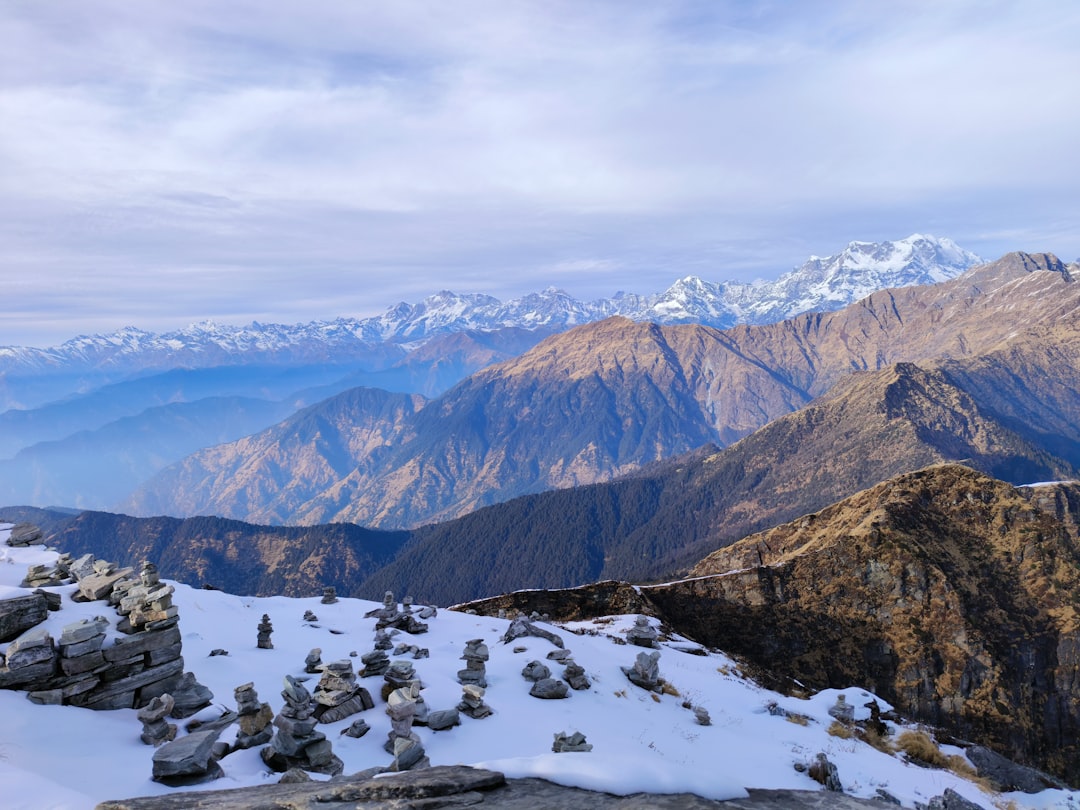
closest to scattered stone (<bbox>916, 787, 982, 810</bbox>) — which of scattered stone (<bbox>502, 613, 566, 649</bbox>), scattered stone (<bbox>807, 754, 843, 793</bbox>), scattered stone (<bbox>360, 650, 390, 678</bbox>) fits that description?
scattered stone (<bbox>807, 754, 843, 793</bbox>)

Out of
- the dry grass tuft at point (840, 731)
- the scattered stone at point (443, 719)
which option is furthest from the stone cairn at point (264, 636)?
the dry grass tuft at point (840, 731)

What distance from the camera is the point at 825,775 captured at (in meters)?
16.9

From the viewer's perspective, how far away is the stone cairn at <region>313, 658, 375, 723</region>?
1773 cm

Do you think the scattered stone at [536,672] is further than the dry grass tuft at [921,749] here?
No

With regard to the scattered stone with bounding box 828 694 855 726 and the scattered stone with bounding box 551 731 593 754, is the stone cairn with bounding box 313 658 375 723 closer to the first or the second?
the scattered stone with bounding box 551 731 593 754

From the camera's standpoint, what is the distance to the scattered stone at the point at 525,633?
27.6m

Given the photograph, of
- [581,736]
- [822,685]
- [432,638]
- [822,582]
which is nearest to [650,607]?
[822,685]

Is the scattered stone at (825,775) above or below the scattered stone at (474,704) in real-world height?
below

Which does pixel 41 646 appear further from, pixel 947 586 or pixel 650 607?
pixel 947 586

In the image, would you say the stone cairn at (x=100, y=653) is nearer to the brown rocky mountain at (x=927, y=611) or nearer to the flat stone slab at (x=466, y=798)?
the flat stone slab at (x=466, y=798)

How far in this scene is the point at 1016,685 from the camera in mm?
49562

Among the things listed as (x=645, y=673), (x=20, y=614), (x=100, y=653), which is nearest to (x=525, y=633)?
(x=645, y=673)

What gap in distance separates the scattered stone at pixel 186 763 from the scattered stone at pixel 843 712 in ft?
83.0

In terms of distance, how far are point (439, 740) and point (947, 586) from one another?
56.2 m
